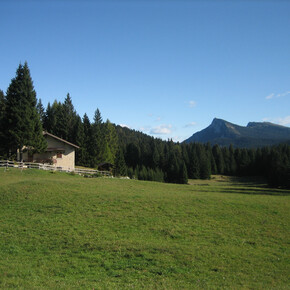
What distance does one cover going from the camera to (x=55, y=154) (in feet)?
172

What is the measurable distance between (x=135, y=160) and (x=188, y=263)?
112 meters

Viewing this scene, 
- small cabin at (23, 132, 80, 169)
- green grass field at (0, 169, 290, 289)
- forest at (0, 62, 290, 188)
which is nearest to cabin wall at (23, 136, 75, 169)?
small cabin at (23, 132, 80, 169)

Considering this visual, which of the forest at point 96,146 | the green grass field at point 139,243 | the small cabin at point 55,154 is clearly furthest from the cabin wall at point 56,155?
the green grass field at point 139,243

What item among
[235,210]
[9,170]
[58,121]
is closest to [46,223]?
[235,210]

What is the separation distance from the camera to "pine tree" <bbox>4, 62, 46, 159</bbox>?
140 feet

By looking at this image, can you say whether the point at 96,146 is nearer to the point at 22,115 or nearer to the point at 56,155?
the point at 56,155

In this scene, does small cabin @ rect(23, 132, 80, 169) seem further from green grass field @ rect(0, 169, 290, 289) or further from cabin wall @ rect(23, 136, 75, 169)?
green grass field @ rect(0, 169, 290, 289)

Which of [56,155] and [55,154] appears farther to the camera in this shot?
[56,155]

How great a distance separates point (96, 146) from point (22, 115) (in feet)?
98.7

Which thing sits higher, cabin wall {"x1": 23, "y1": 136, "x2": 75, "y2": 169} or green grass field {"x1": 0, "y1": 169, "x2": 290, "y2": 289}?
cabin wall {"x1": 23, "y1": 136, "x2": 75, "y2": 169}

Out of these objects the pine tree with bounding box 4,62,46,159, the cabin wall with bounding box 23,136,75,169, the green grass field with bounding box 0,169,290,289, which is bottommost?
the green grass field with bounding box 0,169,290,289

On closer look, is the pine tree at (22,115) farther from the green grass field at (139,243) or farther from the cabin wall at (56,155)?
the green grass field at (139,243)

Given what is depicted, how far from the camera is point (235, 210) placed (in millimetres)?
19484

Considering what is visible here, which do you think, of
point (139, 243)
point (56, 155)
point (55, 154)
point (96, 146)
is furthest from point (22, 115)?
point (139, 243)
